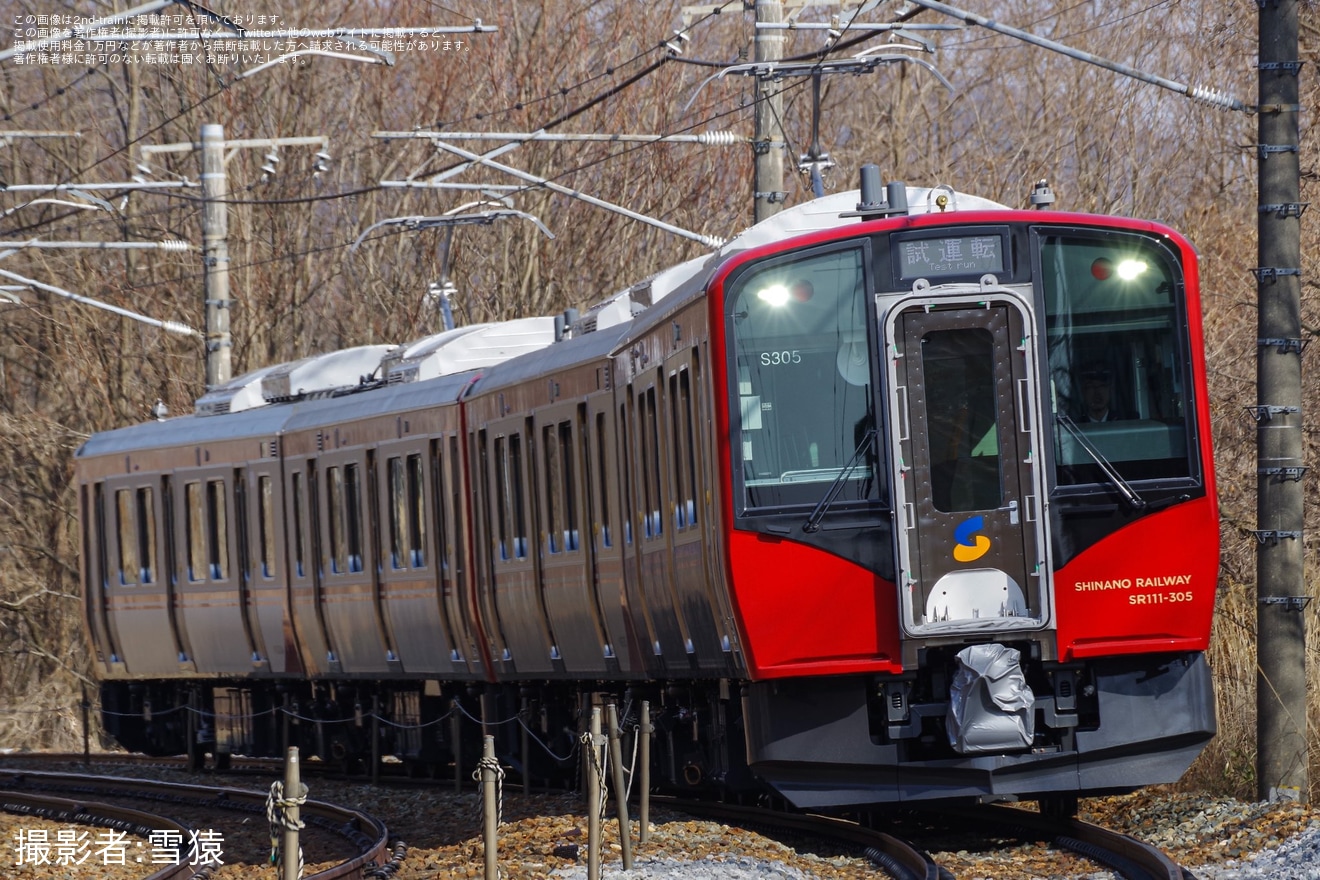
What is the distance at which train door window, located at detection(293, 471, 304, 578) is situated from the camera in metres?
19.9

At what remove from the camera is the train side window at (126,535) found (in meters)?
22.6

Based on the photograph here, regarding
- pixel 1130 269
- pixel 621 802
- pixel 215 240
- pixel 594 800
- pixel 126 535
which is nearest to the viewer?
pixel 594 800

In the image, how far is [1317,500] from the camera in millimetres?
17453

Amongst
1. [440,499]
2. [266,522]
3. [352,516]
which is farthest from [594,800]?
[266,522]

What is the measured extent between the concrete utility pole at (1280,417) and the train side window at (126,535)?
524 inches

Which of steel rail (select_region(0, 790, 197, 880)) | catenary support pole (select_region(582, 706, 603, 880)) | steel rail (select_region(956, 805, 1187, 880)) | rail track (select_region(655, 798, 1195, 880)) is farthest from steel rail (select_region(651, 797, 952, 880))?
steel rail (select_region(0, 790, 197, 880))

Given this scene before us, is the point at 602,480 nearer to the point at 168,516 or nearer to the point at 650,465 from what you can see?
the point at 650,465

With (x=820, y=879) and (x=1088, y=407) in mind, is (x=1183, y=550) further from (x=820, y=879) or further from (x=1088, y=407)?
(x=820, y=879)

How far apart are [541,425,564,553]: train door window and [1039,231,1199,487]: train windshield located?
4852mm

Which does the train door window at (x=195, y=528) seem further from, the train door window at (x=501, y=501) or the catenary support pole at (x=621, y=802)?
the catenary support pole at (x=621, y=802)

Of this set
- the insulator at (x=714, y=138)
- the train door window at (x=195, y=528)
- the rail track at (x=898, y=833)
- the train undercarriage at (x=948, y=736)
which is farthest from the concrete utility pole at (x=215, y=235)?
the train undercarriage at (x=948, y=736)

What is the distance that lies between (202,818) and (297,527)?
3.41 meters

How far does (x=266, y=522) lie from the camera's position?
67.0 feet

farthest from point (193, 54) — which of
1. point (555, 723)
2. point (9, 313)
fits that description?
point (555, 723)
